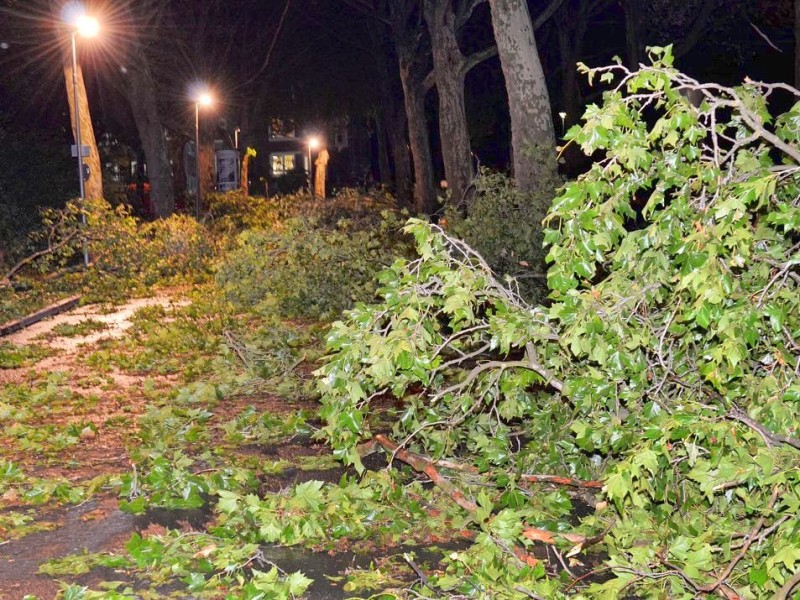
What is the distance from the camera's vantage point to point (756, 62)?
38.4 meters

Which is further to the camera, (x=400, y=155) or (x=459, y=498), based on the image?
(x=400, y=155)

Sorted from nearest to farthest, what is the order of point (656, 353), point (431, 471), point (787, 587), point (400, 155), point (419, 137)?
point (787, 587) → point (656, 353) → point (431, 471) → point (419, 137) → point (400, 155)

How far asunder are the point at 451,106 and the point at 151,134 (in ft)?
36.8

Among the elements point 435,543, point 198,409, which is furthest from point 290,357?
point 435,543

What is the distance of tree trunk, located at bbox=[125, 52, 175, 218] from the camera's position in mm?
29906

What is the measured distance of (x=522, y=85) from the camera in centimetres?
1605

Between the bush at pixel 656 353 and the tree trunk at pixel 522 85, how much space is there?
32.3 feet

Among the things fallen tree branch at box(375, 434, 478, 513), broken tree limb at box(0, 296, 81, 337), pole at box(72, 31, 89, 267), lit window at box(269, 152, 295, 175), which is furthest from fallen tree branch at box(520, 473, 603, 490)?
lit window at box(269, 152, 295, 175)

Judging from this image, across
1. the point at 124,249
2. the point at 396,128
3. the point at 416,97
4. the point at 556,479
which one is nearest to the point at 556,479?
the point at 556,479

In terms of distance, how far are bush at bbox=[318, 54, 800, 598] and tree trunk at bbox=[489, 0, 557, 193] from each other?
9.85m

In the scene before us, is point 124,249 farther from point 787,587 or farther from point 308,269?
point 787,587

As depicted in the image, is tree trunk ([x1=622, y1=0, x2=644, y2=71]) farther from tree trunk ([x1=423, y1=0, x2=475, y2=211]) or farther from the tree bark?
tree trunk ([x1=423, y1=0, x2=475, y2=211])

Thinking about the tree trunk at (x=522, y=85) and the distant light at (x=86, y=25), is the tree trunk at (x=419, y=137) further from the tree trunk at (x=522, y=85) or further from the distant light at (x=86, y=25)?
the tree trunk at (x=522, y=85)

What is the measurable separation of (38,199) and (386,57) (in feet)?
53.1
